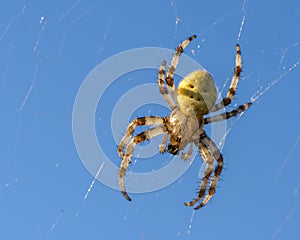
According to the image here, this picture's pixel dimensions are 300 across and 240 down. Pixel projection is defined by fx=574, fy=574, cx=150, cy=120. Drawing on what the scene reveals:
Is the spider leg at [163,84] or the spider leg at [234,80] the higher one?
the spider leg at [163,84]

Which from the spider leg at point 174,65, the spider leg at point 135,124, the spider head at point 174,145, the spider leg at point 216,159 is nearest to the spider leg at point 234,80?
the spider leg at point 216,159

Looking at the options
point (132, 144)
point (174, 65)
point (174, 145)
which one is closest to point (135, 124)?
point (132, 144)

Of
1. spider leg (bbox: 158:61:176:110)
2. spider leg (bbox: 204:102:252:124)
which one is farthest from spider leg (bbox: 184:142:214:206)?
spider leg (bbox: 158:61:176:110)

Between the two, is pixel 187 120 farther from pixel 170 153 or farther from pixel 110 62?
pixel 110 62

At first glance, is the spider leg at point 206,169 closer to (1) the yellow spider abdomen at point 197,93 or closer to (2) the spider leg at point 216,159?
(2) the spider leg at point 216,159

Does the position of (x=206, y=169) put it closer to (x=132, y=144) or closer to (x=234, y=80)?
(x=132, y=144)

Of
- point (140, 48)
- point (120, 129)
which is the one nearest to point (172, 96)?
point (120, 129)
